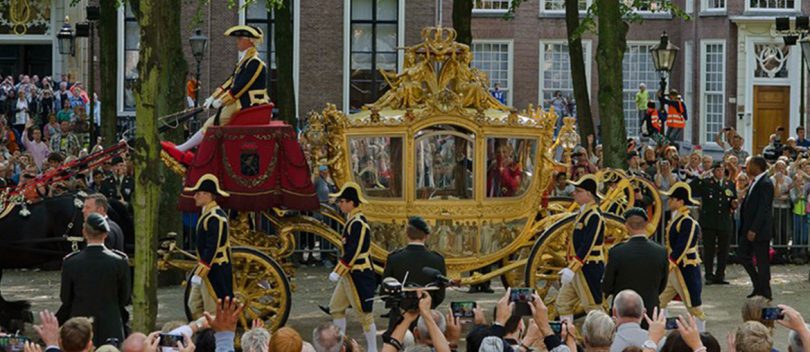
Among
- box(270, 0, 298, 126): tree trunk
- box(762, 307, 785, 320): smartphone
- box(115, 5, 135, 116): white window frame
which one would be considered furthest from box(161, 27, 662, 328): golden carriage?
box(115, 5, 135, 116): white window frame

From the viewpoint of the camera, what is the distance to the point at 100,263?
1518 cm

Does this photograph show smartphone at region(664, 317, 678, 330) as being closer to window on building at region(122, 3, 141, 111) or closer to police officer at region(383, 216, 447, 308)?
police officer at region(383, 216, 447, 308)

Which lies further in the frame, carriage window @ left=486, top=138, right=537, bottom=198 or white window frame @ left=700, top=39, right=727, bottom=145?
white window frame @ left=700, top=39, right=727, bottom=145

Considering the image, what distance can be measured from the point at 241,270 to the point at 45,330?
24.1ft

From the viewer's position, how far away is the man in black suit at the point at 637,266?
54.6 feet

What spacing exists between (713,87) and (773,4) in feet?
8.55

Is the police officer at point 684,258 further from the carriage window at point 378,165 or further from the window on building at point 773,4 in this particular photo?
the window on building at point 773,4

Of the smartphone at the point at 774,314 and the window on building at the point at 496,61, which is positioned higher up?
the window on building at the point at 496,61

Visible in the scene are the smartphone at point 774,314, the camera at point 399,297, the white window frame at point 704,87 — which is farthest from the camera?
the white window frame at point 704,87

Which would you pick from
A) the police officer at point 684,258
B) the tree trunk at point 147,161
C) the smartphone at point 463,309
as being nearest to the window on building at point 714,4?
the police officer at point 684,258

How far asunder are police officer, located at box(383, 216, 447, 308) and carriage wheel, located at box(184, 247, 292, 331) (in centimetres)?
218

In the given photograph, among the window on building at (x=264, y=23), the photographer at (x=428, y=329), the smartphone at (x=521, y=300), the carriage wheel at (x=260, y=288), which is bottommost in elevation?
the carriage wheel at (x=260, y=288)

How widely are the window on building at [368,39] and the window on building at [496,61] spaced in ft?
10.5

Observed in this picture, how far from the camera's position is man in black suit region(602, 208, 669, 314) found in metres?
16.7
